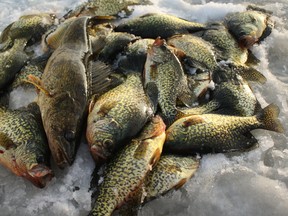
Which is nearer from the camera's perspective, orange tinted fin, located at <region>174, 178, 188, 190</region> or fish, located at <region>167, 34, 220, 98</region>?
orange tinted fin, located at <region>174, 178, 188, 190</region>

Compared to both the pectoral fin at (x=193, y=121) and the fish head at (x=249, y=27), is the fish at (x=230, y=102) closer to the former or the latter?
the pectoral fin at (x=193, y=121)

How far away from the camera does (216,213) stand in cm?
367

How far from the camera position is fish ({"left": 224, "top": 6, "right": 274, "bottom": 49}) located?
573 cm

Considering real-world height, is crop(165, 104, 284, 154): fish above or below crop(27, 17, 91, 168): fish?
below

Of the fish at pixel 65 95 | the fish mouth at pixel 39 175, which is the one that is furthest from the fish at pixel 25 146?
the fish at pixel 65 95

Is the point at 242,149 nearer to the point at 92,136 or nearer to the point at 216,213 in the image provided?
the point at 216,213

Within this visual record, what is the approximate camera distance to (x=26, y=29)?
5.61m

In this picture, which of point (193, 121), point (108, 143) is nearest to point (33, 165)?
point (108, 143)

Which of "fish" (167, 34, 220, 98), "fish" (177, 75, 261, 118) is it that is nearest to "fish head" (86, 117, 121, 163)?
"fish" (177, 75, 261, 118)

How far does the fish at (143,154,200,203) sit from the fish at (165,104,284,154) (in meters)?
0.14

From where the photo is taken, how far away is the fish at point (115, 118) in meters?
3.66

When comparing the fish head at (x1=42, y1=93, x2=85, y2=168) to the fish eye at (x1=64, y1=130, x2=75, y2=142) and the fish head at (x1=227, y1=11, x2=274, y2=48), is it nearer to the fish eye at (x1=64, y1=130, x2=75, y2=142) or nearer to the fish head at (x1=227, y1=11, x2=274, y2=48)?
the fish eye at (x1=64, y1=130, x2=75, y2=142)

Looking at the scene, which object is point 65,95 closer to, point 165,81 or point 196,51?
point 165,81

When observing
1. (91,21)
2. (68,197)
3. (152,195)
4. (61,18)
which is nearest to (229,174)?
(152,195)
